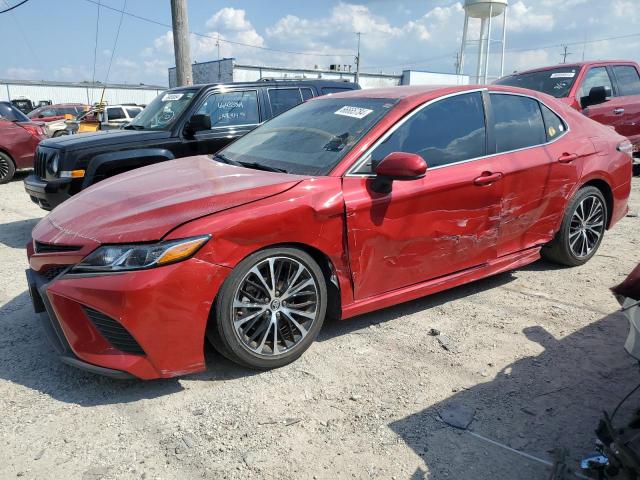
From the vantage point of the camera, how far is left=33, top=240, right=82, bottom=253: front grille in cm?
285

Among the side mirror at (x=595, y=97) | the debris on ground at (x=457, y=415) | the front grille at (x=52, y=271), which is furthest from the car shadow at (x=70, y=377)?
the side mirror at (x=595, y=97)

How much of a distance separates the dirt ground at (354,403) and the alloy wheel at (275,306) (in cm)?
20

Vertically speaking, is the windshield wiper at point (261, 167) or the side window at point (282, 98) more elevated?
the side window at point (282, 98)

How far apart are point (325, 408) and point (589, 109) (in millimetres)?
7627

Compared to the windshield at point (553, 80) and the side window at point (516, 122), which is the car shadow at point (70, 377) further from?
the windshield at point (553, 80)

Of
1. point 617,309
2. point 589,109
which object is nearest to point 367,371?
point 617,309

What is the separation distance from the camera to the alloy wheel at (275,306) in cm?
292

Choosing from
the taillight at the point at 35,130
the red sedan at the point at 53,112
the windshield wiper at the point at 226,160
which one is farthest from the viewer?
the red sedan at the point at 53,112

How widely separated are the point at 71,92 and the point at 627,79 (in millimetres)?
52942

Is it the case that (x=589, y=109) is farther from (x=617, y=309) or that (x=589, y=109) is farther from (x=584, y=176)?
(x=617, y=309)

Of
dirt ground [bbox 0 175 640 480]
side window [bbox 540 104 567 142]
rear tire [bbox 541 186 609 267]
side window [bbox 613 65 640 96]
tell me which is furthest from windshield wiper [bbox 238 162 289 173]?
side window [bbox 613 65 640 96]

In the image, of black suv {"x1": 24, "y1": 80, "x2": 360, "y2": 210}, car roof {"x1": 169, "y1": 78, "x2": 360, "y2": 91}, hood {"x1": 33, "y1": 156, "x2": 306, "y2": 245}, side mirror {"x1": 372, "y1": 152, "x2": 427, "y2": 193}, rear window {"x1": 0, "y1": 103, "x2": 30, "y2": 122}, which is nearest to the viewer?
hood {"x1": 33, "y1": 156, "x2": 306, "y2": 245}

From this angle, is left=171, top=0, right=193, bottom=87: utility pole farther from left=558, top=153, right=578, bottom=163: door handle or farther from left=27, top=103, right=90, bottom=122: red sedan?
left=27, top=103, right=90, bottom=122: red sedan

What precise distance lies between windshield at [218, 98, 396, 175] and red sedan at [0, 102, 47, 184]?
825cm
